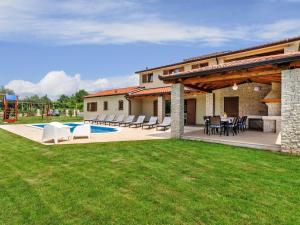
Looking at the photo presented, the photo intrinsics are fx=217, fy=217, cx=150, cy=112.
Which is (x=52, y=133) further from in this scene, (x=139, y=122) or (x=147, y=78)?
(x=147, y=78)

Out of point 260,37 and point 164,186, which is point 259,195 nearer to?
point 164,186

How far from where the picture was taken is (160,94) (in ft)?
65.8

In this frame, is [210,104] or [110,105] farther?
[110,105]

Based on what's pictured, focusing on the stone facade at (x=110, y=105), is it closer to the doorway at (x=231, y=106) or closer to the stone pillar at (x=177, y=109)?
the doorway at (x=231, y=106)

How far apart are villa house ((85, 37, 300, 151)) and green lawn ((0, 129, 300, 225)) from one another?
285 centimetres

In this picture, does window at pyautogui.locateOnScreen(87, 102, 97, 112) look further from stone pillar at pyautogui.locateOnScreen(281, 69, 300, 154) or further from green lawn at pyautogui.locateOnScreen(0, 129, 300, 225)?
stone pillar at pyautogui.locateOnScreen(281, 69, 300, 154)

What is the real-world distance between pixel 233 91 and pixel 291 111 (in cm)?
962

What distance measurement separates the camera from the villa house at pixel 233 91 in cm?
822

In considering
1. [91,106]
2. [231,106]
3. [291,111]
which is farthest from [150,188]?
[91,106]

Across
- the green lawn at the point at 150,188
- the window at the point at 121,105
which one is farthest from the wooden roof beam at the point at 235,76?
the window at the point at 121,105

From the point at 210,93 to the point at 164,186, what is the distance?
1427cm

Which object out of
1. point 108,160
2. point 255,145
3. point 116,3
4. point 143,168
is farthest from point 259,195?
point 116,3

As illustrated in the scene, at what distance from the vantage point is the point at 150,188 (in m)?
4.90

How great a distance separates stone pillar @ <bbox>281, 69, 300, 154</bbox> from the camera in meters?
8.03
